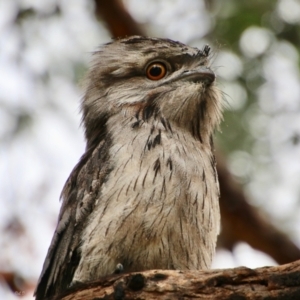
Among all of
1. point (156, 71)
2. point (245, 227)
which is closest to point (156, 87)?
point (156, 71)

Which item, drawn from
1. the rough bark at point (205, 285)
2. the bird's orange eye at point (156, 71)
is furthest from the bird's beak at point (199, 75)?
the rough bark at point (205, 285)

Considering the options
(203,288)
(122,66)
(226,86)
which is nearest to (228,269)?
(203,288)

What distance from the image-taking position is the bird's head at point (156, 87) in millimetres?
4500

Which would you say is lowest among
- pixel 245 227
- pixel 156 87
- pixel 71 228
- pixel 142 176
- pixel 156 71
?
pixel 71 228

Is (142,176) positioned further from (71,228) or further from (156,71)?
(156,71)

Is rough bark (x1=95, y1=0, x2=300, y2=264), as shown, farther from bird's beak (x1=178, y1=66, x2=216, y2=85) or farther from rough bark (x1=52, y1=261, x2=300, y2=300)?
rough bark (x1=52, y1=261, x2=300, y2=300)

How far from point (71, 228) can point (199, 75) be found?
1.44m

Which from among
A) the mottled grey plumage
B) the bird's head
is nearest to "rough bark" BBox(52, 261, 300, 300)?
the mottled grey plumage

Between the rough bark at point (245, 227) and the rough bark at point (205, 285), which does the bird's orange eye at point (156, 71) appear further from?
the rough bark at point (205, 285)

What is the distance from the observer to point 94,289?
11.3ft

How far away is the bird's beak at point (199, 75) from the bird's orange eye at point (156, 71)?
0.16 meters

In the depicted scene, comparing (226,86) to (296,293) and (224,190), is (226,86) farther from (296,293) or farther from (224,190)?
(296,293)

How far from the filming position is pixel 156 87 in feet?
15.0

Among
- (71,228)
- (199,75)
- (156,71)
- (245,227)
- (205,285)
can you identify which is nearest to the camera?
(205,285)
